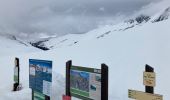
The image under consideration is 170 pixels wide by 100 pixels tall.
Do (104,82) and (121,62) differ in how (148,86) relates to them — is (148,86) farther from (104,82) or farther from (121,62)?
(121,62)

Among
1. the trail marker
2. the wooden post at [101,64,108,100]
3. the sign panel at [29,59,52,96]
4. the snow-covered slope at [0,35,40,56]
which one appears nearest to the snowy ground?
the sign panel at [29,59,52,96]

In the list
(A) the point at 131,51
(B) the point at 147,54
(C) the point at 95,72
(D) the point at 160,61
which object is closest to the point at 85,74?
(C) the point at 95,72

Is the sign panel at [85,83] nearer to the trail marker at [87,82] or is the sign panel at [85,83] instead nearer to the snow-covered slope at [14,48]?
the trail marker at [87,82]

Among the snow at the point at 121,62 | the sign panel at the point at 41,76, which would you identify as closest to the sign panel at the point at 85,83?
the sign panel at the point at 41,76

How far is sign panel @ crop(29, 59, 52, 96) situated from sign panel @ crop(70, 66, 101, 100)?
2.18 ft

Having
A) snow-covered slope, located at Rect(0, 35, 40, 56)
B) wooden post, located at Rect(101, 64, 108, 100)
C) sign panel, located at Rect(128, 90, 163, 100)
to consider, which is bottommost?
sign panel, located at Rect(128, 90, 163, 100)

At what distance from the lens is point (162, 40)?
18359 millimetres

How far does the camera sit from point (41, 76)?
910 cm

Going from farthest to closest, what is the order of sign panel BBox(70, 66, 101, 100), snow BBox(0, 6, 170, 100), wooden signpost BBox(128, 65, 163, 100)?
snow BBox(0, 6, 170, 100) < sign panel BBox(70, 66, 101, 100) < wooden signpost BBox(128, 65, 163, 100)

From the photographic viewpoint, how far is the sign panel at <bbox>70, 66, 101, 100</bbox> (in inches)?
294

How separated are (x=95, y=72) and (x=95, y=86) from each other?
0.27 meters

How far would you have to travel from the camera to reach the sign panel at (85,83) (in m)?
7.47

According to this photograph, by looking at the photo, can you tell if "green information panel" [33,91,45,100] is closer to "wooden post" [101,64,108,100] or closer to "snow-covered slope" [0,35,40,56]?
"wooden post" [101,64,108,100]

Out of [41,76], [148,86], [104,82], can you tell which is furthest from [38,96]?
[148,86]
